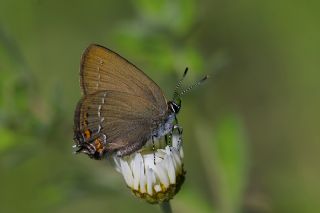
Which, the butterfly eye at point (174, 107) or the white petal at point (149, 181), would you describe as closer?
the white petal at point (149, 181)

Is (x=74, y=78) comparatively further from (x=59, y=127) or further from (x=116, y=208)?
(x=59, y=127)

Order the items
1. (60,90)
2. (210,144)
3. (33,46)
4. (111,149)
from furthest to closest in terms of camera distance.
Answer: (33,46), (210,144), (60,90), (111,149)

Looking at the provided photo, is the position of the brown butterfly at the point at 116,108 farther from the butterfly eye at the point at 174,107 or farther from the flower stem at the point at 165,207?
the flower stem at the point at 165,207

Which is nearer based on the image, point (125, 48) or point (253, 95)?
point (125, 48)

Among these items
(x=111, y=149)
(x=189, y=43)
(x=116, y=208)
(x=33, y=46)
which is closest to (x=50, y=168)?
(x=116, y=208)

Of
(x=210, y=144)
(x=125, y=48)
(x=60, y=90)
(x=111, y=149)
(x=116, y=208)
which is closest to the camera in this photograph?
(x=111, y=149)

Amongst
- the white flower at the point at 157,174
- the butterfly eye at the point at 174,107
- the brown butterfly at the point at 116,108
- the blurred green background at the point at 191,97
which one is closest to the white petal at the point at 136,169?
the white flower at the point at 157,174
